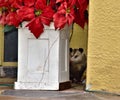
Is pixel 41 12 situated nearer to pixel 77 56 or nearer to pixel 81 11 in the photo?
pixel 81 11

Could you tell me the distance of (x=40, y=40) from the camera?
1.99m

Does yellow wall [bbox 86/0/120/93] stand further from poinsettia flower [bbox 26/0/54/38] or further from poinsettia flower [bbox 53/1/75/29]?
poinsettia flower [bbox 26/0/54/38]

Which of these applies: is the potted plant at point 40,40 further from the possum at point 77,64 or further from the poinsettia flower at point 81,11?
the possum at point 77,64

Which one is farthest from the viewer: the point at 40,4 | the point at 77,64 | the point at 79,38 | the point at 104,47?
the point at 79,38

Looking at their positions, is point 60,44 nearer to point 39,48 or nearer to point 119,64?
point 39,48

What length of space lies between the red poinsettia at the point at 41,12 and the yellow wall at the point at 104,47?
4.6 inches

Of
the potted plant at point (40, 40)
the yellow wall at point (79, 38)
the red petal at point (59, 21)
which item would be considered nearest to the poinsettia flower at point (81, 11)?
the potted plant at point (40, 40)

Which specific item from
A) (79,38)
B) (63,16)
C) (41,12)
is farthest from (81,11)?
(79,38)

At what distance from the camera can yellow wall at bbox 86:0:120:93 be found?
1849 mm

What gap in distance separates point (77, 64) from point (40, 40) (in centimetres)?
41

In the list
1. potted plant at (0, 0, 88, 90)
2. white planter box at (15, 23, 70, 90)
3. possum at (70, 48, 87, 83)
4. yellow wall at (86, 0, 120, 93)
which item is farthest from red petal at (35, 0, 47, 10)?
possum at (70, 48, 87, 83)

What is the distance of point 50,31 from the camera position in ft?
6.53

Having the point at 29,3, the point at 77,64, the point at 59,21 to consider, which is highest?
the point at 29,3

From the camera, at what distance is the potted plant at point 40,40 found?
197 centimetres
